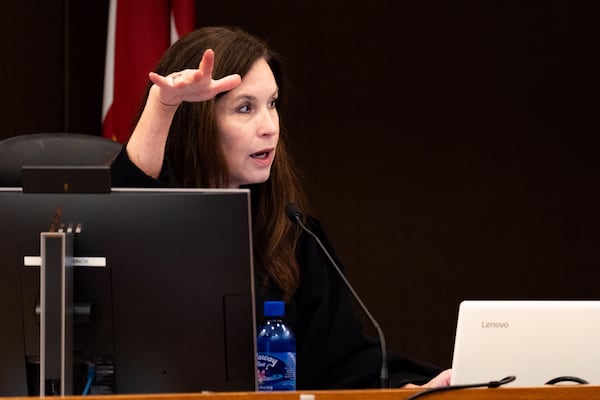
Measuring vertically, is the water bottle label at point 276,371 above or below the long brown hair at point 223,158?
below

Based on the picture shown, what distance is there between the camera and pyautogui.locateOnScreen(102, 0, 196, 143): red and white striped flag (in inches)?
151

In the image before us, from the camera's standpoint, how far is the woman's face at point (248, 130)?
2.46 meters

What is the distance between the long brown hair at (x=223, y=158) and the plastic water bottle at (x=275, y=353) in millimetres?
138

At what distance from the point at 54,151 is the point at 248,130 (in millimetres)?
493

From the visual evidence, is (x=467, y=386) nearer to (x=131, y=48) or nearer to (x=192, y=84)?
(x=192, y=84)

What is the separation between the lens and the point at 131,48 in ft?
12.7

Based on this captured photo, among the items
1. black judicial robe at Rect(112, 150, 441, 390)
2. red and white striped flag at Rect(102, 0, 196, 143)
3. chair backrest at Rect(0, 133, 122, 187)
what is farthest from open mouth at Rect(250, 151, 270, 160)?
red and white striped flag at Rect(102, 0, 196, 143)

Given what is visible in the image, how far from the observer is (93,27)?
14.3 feet

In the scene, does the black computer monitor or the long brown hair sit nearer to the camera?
the black computer monitor

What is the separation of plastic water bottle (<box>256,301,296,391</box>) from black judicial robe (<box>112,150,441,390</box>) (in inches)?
1.8

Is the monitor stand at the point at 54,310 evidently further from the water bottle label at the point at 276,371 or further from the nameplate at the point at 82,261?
the water bottle label at the point at 276,371

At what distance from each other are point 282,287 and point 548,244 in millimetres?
2458

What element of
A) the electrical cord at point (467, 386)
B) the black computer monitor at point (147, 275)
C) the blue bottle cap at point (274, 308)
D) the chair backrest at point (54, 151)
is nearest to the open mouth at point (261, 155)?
the chair backrest at point (54, 151)

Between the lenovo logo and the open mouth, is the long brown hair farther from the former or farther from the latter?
the lenovo logo
